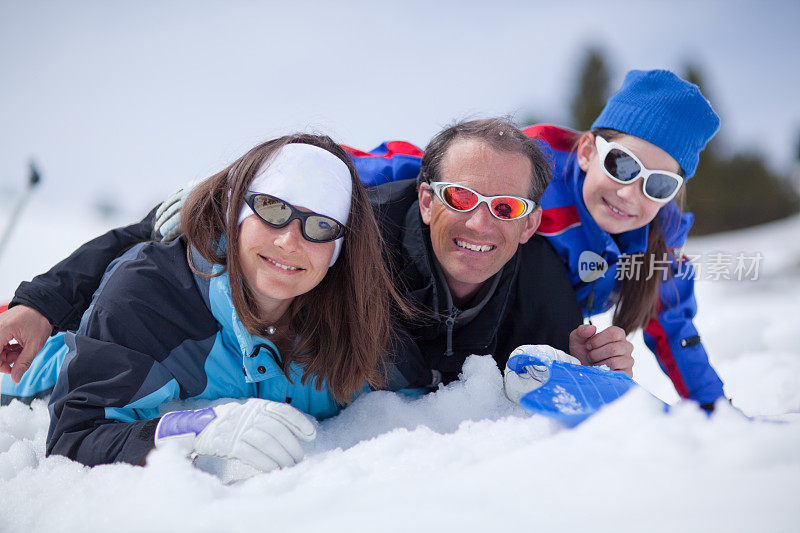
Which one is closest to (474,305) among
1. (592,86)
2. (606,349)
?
(606,349)

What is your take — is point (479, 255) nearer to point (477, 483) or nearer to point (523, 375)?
point (523, 375)

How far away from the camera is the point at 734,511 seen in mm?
1062

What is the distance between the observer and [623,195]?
2682 mm

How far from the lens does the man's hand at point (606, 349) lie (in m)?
2.42

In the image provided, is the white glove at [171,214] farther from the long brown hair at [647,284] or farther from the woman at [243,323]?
the long brown hair at [647,284]

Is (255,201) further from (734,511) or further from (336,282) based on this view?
(734,511)

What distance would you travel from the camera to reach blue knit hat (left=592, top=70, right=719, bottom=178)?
267 cm

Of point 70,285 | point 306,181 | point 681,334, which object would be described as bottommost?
point 681,334

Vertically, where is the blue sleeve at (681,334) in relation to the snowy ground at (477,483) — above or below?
below

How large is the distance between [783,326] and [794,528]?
14.0 feet

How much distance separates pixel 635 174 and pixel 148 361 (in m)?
Result: 2.26

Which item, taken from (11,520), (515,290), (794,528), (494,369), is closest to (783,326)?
(515,290)

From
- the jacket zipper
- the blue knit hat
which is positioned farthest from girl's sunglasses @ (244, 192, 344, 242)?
the blue knit hat

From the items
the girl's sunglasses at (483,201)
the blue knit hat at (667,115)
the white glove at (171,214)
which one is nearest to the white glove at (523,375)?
the girl's sunglasses at (483,201)
